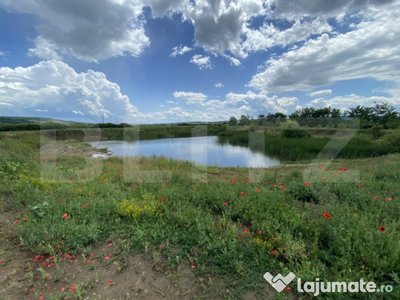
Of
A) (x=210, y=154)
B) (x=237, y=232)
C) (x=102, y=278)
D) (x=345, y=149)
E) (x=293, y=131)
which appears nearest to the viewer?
(x=102, y=278)

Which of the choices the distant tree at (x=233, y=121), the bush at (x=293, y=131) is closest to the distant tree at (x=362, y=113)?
the bush at (x=293, y=131)

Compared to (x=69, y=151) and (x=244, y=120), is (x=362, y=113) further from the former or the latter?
(x=69, y=151)

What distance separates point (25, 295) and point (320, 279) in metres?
2.66

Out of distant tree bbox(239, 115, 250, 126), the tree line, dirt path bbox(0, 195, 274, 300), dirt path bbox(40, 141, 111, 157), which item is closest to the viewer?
dirt path bbox(0, 195, 274, 300)

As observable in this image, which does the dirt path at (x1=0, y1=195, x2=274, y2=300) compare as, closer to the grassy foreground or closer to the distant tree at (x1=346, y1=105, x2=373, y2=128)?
the grassy foreground

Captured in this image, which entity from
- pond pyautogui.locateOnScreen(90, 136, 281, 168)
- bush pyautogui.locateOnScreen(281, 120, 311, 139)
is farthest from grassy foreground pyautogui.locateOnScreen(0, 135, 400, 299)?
bush pyautogui.locateOnScreen(281, 120, 311, 139)

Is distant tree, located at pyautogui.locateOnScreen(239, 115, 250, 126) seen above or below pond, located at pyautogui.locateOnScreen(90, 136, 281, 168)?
above

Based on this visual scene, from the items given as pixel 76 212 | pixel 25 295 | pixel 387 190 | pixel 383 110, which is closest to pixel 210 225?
pixel 25 295

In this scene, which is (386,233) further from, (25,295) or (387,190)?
(25,295)

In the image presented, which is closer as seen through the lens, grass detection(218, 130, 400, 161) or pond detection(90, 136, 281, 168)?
pond detection(90, 136, 281, 168)

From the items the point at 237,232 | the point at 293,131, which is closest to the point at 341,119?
the point at 293,131

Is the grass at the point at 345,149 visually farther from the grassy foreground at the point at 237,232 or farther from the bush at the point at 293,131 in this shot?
the grassy foreground at the point at 237,232

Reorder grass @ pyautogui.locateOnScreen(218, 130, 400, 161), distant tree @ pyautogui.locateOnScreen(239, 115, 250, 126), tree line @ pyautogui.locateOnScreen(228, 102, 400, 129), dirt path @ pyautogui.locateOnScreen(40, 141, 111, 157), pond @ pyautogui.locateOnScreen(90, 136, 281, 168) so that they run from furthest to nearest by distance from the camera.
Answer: distant tree @ pyautogui.locateOnScreen(239, 115, 250, 126)
tree line @ pyautogui.locateOnScreen(228, 102, 400, 129)
dirt path @ pyautogui.locateOnScreen(40, 141, 111, 157)
grass @ pyautogui.locateOnScreen(218, 130, 400, 161)
pond @ pyautogui.locateOnScreen(90, 136, 281, 168)

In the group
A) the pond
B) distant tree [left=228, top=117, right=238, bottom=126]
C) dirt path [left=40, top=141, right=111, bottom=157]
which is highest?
distant tree [left=228, top=117, right=238, bottom=126]
